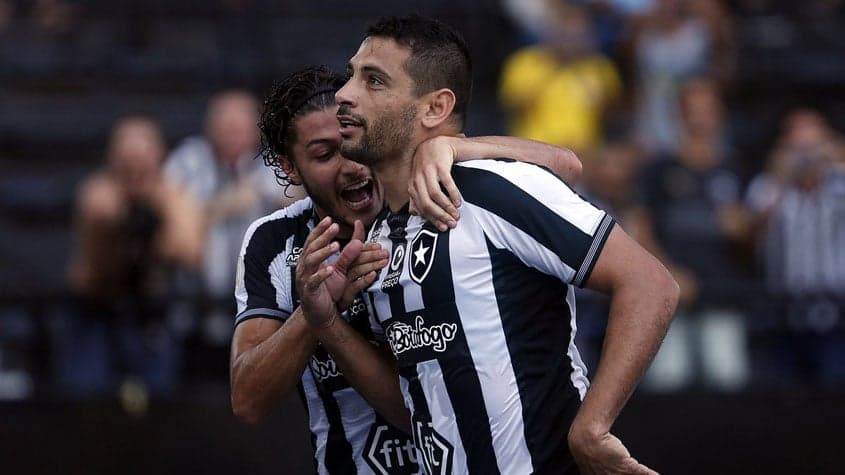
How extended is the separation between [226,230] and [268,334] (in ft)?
12.7

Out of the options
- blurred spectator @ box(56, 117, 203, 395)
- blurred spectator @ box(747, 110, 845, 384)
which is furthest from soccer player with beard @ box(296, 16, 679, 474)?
Result: blurred spectator @ box(747, 110, 845, 384)

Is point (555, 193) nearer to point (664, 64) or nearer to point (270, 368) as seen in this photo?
point (270, 368)

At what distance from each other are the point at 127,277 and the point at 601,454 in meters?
4.66

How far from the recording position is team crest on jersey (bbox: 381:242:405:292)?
396cm

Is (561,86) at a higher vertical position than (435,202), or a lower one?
higher

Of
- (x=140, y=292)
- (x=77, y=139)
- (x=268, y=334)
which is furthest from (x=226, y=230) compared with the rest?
(x=268, y=334)

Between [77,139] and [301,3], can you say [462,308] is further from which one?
[301,3]

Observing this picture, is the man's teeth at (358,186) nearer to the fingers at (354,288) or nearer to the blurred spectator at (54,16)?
the fingers at (354,288)

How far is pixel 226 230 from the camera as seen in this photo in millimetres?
8203

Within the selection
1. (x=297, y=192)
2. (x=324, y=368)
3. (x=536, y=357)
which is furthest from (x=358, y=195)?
(x=297, y=192)

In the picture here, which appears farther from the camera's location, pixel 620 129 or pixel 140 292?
pixel 620 129

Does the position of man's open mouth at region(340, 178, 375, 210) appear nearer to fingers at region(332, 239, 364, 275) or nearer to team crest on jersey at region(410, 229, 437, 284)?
fingers at region(332, 239, 364, 275)

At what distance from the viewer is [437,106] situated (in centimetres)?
406

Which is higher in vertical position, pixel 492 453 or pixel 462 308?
pixel 462 308
